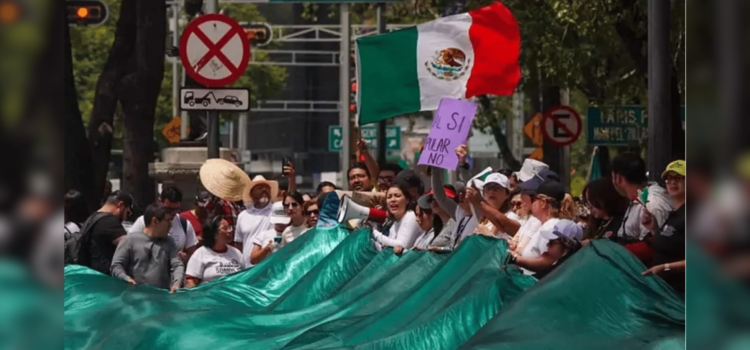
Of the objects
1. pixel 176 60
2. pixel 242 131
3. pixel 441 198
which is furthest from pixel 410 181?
pixel 242 131

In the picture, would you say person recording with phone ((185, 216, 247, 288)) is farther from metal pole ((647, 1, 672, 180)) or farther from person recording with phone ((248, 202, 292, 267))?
metal pole ((647, 1, 672, 180))

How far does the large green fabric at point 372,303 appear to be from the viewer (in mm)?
6281

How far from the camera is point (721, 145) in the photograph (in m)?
1.71

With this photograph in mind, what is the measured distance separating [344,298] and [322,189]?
513 centimetres

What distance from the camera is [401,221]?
11.0 meters

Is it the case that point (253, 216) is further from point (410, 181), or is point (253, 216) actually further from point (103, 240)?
point (410, 181)

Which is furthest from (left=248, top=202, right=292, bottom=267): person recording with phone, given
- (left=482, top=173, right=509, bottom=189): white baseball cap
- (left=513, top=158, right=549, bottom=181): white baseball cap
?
(left=482, top=173, right=509, bottom=189): white baseball cap

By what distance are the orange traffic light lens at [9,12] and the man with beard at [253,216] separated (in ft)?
39.9

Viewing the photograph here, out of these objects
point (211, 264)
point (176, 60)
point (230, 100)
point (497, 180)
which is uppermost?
point (176, 60)

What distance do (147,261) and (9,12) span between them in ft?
36.1

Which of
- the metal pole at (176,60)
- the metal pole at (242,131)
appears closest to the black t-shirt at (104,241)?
the metal pole at (176,60)

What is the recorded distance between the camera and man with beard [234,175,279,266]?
553 inches

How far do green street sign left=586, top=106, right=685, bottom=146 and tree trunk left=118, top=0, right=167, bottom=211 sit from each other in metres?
7.06

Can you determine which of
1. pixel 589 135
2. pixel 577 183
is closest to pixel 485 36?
pixel 589 135
